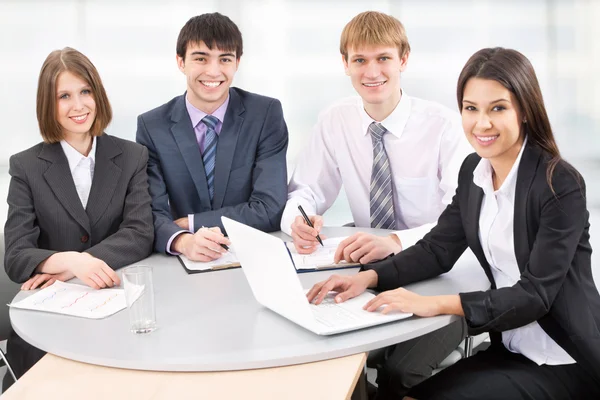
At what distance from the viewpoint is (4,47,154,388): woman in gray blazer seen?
224 centimetres

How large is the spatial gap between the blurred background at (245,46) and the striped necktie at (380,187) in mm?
2026

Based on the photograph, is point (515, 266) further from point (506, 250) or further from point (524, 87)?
point (524, 87)

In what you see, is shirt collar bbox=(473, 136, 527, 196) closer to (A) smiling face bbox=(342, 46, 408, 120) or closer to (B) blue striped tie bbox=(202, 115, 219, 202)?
(A) smiling face bbox=(342, 46, 408, 120)

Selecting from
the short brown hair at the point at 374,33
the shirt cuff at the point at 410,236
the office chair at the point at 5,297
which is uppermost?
the short brown hair at the point at 374,33

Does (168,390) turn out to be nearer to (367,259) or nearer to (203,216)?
(367,259)

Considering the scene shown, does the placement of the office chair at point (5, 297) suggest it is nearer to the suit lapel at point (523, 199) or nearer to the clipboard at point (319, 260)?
the clipboard at point (319, 260)

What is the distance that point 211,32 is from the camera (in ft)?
9.09

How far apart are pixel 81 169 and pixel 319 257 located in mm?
858

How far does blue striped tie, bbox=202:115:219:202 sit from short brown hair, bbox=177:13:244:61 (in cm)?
29

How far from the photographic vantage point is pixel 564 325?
172cm

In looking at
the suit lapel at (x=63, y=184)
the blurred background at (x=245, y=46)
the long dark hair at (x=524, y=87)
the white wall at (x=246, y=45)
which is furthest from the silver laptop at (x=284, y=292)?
the white wall at (x=246, y=45)

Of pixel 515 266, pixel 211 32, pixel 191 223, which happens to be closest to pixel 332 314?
pixel 515 266

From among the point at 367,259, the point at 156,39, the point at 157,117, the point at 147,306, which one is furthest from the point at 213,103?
the point at 156,39

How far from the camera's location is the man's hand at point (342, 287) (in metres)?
1.75
